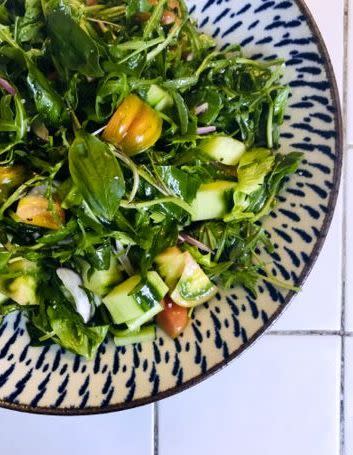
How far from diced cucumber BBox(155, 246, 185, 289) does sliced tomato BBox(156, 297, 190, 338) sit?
4 cm

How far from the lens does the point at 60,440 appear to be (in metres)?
Result: 1.10

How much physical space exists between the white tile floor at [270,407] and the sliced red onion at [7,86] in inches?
23.9

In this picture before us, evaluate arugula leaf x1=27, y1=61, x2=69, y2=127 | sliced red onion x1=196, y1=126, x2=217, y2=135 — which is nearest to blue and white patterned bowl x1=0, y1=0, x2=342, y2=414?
sliced red onion x1=196, y1=126, x2=217, y2=135

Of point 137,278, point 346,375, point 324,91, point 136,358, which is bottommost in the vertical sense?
point 346,375

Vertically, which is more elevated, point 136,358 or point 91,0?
point 91,0

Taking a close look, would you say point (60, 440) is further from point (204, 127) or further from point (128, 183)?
point (204, 127)

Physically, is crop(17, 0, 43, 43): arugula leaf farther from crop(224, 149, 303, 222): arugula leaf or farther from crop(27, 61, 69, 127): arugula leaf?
crop(224, 149, 303, 222): arugula leaf

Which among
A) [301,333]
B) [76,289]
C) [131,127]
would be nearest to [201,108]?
[131,127]

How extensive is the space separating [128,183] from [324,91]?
352mm

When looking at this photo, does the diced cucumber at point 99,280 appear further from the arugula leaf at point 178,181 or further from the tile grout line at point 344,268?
the tile grout line at point 344,268

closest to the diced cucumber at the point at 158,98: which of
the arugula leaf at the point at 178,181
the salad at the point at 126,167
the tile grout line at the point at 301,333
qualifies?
the salad at the point at 126,167

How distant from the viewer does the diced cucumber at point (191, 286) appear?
91 centimetres

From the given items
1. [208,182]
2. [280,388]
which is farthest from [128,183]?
[280,388]

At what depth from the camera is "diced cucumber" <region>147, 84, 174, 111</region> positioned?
0.89 metres
